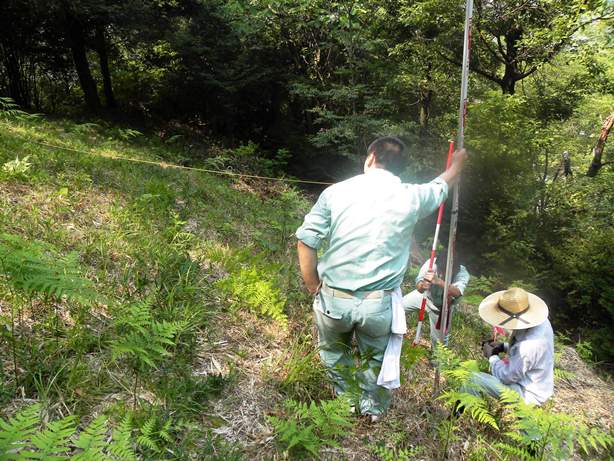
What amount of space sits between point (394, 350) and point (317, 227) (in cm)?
99

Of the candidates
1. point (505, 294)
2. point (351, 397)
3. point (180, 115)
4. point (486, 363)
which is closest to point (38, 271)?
point (351, 397)

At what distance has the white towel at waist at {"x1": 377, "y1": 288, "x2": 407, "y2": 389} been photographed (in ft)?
8.93

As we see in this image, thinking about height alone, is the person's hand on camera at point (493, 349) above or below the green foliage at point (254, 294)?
below

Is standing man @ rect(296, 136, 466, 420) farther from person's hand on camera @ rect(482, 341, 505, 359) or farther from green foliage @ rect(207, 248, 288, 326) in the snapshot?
person's hand on camera @ rect(482, 341, 505, 359)

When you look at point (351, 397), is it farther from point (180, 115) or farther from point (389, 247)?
point (180, 115)

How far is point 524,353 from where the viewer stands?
10.9 feet

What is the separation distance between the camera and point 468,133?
32.4 feet

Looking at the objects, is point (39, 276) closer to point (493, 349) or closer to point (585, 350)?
point (493, 349)

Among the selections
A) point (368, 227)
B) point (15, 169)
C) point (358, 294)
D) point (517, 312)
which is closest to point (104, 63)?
point (15, 169)

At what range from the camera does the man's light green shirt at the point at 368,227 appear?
8.75 feet

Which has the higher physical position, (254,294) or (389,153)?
(389,153)

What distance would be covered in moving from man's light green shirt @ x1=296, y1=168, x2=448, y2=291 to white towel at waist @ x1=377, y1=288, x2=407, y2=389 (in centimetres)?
14

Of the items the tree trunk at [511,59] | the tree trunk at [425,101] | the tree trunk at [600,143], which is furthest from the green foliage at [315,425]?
the tree trunk at [600,143]

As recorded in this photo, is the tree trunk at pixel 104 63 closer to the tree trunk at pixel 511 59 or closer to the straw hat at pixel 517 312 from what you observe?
the tree trunk at pixel 511 59
